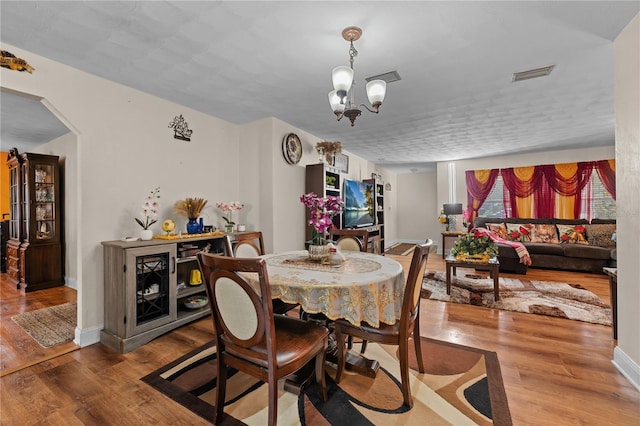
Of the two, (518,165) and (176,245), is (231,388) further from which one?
(518,165)

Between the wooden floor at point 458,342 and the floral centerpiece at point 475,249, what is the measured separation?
2.89 feet

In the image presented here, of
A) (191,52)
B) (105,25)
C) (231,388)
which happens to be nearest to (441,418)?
(231,388)

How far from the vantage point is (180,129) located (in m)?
3.31

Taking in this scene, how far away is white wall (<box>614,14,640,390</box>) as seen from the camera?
185cm

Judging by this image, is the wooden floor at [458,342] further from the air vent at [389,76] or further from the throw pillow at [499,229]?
→ the throw pillow at [499,229]

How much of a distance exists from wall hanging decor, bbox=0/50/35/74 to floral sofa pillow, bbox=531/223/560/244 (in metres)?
7.50

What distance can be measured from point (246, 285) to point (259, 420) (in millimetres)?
857

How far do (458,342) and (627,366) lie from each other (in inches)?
41.5

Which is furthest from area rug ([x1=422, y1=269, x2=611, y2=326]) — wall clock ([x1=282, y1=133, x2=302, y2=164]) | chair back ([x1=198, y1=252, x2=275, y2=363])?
chair back ([x1=198, y1=252, x2=275, y2=363])

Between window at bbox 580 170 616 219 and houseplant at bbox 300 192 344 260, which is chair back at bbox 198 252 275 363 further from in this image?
window at bbox 580 170 616 219

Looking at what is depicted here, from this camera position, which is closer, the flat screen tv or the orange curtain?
the flat screen tv

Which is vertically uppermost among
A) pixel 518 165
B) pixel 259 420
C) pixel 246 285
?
pixel 518 165

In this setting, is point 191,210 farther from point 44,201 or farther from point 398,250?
point 398,250

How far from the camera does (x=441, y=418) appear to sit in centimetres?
156
